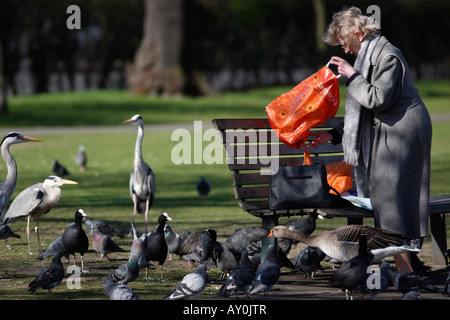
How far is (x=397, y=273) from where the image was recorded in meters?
5.95

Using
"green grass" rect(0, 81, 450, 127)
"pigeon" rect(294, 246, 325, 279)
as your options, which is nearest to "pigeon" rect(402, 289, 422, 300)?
"pigeon" rect(294, 246, 325, 279)

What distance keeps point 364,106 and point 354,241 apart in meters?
1.05

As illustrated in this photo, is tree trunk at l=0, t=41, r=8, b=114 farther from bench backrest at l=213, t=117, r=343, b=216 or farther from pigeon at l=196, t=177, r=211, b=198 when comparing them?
bench backrest at l=213, t=117, r=343, b=216

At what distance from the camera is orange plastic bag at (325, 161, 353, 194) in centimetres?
693

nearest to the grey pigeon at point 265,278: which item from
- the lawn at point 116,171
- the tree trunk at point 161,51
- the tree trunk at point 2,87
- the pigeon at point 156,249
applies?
the lawn at point 116,171

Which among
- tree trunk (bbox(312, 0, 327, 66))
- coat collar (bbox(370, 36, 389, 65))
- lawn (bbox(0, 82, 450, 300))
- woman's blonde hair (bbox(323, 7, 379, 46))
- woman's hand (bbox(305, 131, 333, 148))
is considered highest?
tree trunk (bbox(312, 0, 327, 66))

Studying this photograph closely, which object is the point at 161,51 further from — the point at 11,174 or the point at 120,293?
the point at 120,293

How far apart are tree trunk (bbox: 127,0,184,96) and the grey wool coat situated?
996 inches

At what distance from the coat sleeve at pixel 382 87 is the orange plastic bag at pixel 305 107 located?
26cm

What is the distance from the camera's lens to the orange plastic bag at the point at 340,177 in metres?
6.93

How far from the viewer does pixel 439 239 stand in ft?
23.9

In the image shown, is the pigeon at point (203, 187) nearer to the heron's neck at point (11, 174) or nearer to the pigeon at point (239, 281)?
the heron's neck at point (11, 174)

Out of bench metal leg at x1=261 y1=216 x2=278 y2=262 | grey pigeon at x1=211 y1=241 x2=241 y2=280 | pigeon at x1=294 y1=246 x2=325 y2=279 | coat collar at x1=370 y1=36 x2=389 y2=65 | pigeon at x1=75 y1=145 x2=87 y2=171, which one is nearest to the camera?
coat collar at x1=370 y1=36 x2=389 y2=65
